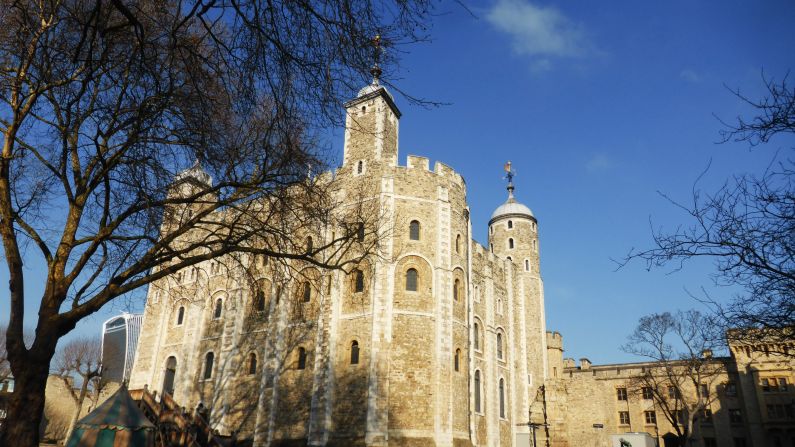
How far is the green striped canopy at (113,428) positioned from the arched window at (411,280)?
423 inches

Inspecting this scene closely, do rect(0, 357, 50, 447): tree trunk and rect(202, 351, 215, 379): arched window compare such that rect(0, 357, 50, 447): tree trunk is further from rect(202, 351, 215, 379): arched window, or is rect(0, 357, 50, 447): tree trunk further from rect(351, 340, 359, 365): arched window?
rect(202, 351, 215, 379): arched window

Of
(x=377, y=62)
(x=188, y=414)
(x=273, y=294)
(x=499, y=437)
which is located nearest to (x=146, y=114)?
(x=377, y=62)

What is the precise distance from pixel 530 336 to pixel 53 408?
104 feet

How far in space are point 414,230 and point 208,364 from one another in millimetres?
11994

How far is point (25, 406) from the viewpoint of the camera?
7715 millimetres

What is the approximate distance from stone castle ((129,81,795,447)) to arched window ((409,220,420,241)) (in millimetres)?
59

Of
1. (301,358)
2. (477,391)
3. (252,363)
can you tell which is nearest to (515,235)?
(477,391)

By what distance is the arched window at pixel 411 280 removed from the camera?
2338 centimetres

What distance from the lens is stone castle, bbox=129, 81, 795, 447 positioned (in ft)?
70.9

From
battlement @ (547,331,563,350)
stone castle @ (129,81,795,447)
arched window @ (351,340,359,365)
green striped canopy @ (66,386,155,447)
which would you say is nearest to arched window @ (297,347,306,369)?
stone castle @ (129,81,795,447)

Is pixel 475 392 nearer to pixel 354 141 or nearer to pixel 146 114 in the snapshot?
pixel 354 141

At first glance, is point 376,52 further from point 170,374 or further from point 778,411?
point 778,411

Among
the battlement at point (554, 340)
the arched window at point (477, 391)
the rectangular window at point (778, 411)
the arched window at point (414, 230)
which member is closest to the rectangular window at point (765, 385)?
the rectangular window at point (778, 411)

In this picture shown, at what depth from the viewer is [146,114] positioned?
8.06m
